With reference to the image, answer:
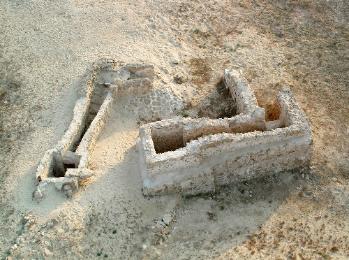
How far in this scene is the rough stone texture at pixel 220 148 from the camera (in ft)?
46.9

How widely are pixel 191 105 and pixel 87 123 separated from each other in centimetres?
338

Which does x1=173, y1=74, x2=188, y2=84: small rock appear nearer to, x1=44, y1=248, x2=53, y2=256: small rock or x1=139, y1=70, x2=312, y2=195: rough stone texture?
x1=139, y1=70, x2=312, y2=195: rough stone texture

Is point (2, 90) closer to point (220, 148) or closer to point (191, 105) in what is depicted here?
point (191, 105)

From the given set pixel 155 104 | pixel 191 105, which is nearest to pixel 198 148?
pixel 191 105

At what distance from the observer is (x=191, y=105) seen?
17.2m

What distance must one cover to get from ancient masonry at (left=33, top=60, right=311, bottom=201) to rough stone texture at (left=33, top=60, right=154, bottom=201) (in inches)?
1.1

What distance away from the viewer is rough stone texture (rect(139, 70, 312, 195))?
46.9 feet

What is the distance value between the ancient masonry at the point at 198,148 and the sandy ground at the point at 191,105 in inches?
15.4

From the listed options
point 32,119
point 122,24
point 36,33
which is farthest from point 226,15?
point 32,119

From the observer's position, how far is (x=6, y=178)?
15188 millimetres

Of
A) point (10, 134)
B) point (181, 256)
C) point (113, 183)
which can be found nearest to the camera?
point (181, 256)

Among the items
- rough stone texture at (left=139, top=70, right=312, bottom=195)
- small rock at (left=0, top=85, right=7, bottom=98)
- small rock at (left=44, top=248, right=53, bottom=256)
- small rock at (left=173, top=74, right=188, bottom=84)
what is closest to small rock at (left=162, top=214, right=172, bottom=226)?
rough stone texture at (left=139, top=70, right=312, bottom=195)

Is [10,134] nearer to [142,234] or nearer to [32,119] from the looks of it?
[32,119]

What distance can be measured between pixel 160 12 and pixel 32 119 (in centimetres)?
670
